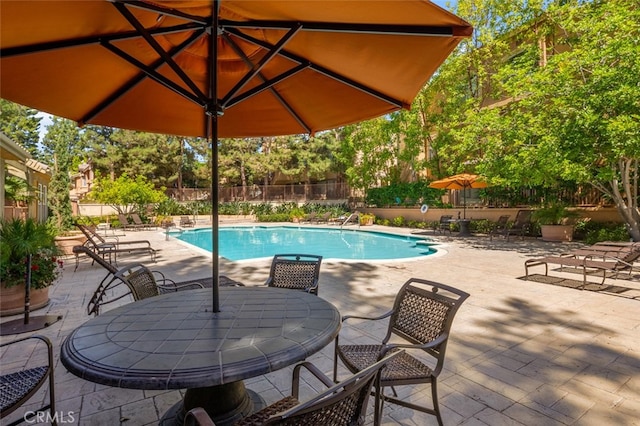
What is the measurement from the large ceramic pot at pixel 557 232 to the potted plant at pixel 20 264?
12.7 metres

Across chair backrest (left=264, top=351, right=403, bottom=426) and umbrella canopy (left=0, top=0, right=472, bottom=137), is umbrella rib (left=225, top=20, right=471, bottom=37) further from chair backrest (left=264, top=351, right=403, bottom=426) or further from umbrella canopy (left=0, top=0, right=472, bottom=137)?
chair backrest (left=264, top=351, right=403, bottom=426)

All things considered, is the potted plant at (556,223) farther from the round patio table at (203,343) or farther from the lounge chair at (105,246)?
the lounge chair at (105,246)

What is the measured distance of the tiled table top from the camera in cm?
133

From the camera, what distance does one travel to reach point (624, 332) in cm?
349

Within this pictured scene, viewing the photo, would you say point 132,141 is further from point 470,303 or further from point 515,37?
point 470,303

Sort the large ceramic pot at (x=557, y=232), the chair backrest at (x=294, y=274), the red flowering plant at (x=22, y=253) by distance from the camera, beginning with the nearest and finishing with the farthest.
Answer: the chair backrest at (x=294, y=274), the red flowering plant at (x=22, y=253), the large ceramic pot at (x=557, y=232)

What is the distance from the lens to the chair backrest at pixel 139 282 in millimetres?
2744

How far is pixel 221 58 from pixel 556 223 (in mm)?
11766

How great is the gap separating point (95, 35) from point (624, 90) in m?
8.95

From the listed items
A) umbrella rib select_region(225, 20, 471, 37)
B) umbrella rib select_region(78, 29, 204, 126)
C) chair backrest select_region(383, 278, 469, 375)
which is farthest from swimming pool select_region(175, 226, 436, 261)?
umbrella rib select_region(225, 20, 471, 37)

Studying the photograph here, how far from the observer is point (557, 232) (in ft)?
35.0

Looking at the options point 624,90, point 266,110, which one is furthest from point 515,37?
point 266,110

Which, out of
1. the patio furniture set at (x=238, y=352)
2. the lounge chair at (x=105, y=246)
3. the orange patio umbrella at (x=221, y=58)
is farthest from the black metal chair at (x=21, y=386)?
the lounge chair at (x=105, y=246)

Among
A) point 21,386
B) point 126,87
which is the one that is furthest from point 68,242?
point 21,386
